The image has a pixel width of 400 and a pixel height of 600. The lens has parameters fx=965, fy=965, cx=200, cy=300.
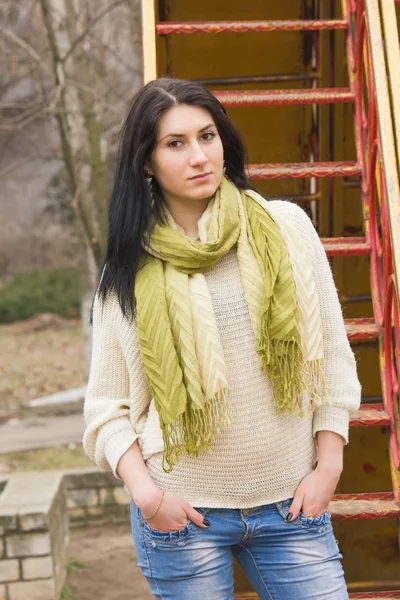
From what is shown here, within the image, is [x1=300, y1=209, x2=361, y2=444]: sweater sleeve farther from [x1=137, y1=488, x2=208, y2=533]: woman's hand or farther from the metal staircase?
the metal staircase

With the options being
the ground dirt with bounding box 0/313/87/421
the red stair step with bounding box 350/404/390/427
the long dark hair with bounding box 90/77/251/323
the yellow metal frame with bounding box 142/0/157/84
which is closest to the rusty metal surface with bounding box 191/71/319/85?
the yellow metal frame with bounding box 142/0/157/84

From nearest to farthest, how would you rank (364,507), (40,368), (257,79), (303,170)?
(364,507), (303,170), (257,79), (40,368)

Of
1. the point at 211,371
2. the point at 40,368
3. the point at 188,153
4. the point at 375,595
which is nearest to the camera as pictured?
the point at 211,371

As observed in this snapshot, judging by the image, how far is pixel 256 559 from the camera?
247cm

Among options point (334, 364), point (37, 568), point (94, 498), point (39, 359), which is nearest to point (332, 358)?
point (334, 364)

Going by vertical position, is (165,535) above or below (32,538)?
above

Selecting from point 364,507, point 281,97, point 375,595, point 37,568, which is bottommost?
point 37,568

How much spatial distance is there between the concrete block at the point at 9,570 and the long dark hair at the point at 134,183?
11.0 ft

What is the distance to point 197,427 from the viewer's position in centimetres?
241

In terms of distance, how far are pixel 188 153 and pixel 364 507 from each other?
1.58 meters

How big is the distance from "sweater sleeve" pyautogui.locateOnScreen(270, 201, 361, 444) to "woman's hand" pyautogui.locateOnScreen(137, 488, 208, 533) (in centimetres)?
39

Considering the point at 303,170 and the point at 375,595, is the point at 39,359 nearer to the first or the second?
the point at 303,170

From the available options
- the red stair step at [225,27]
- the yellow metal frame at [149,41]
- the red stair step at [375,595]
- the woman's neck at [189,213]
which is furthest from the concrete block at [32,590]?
the woman's neck at [189,213]

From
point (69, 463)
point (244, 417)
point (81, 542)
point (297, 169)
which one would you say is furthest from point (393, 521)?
point (69, 463)
